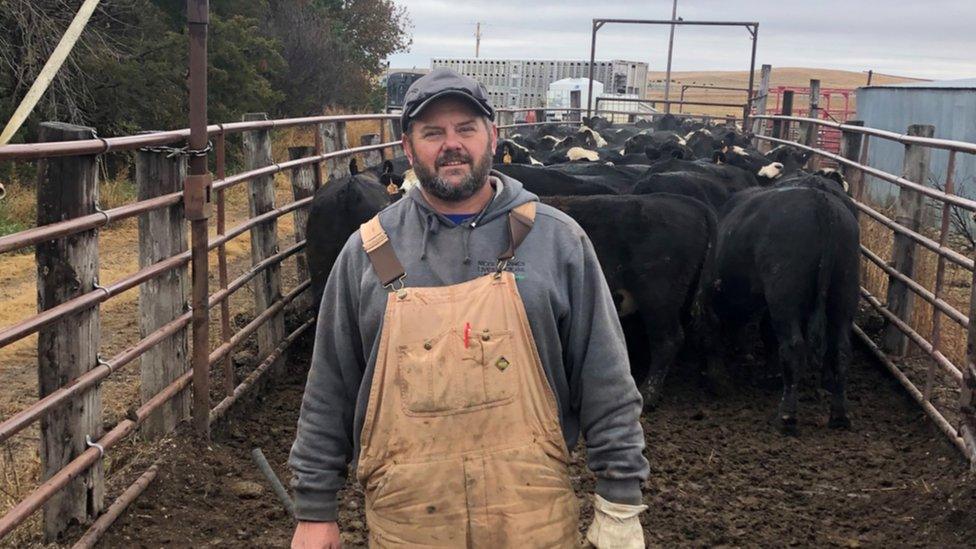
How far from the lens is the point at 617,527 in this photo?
2.62 metres

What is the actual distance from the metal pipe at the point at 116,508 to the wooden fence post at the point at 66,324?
0.08 meters

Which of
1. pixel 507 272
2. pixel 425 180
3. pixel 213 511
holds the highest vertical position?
pixel 425 180

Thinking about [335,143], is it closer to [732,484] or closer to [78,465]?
[732,484]

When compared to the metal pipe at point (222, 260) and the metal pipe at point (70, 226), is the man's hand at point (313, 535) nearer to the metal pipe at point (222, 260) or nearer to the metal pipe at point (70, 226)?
the metal pipe at point (70, 226)

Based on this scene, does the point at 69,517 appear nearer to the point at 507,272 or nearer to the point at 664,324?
the point at 507,272

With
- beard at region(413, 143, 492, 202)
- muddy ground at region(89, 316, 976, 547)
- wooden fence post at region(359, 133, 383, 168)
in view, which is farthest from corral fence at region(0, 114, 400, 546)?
wooden fence post at region(359, 133, 383, 168)

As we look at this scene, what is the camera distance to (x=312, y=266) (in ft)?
24.2

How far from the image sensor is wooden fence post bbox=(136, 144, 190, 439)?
4.99m

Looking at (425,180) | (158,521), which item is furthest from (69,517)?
(425,180)

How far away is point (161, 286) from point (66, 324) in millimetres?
1068

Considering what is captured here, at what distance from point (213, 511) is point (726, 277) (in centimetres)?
425

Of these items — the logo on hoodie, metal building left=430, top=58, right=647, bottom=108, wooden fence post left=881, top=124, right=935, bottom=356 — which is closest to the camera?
the logo on hoodie

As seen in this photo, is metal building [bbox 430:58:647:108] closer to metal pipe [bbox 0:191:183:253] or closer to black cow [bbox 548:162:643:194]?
black cow [bbox 548:162:643:194]

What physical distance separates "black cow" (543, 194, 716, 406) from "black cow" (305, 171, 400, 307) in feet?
5.25
